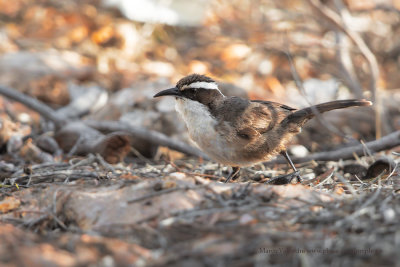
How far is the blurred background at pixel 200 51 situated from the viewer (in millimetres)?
8781

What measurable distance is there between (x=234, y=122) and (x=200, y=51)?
19.9 feet

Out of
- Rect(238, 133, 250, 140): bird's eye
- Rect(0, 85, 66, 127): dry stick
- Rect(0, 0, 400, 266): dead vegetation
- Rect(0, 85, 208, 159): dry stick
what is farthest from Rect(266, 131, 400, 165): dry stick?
Rect(0, 85, 66, 127): dry stick

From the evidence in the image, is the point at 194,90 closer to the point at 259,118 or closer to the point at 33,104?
the point at 259,118

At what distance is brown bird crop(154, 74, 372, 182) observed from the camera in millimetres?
5289

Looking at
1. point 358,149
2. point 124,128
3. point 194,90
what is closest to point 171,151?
point 124,128

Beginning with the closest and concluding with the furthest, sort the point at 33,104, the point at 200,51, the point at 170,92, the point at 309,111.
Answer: the point at 170,92, the point at 309,111, the point at 33,104, the point at 200,51

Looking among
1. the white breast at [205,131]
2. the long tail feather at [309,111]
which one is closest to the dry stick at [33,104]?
the white breast at [205,131]

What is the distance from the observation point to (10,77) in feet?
28.5

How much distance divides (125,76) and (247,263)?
23.6 ft

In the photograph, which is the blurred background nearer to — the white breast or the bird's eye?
the white breast

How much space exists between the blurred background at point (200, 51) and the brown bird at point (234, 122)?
235 centimetres

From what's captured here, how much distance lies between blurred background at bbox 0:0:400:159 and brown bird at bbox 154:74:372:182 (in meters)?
2.35

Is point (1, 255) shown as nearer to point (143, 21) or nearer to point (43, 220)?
point (43, 220)

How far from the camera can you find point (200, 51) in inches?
439
